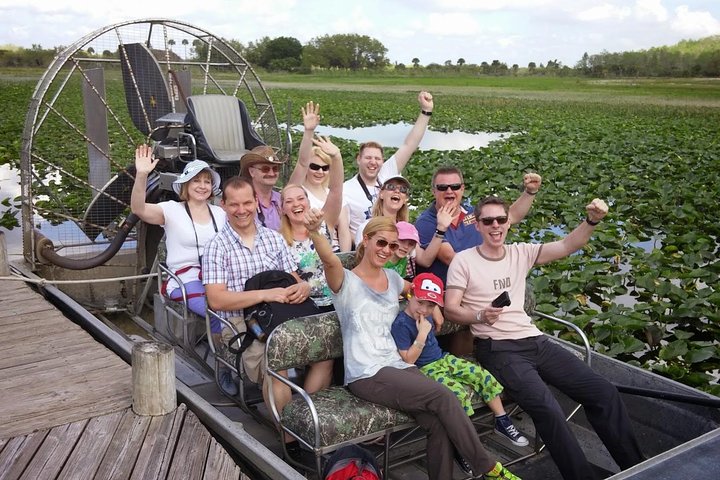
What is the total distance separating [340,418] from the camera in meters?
3.46

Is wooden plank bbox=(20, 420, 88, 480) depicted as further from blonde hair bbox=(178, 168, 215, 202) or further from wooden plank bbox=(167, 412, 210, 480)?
blonde hair bbox=(178, 168, 215, 202)

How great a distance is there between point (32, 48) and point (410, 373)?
46.6 meters

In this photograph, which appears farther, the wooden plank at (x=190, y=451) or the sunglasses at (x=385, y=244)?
the sunglasses at (x=385, y=244)

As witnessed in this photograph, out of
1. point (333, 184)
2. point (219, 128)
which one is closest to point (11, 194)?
point (219, 128)

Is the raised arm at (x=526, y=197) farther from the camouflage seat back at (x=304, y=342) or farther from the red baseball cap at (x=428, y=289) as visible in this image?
the camouflage seat back at (x=304, y=342)

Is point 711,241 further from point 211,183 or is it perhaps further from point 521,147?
point 521,147

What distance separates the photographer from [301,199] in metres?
4.25

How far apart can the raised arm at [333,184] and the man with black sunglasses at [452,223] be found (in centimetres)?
58

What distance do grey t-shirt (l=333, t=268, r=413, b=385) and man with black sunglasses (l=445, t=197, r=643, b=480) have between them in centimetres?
50

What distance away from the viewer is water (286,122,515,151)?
70.2ft

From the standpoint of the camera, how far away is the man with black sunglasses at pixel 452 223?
14.7 ft

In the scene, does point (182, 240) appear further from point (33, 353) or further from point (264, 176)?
point (33, 353)

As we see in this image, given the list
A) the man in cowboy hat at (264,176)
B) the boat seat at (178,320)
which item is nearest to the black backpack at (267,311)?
the boat seat at (178,320)

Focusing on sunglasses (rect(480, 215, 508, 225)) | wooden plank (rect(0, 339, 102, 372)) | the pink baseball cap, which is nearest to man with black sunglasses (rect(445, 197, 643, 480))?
sunglasses (rect(480, 215, 508, 225))
